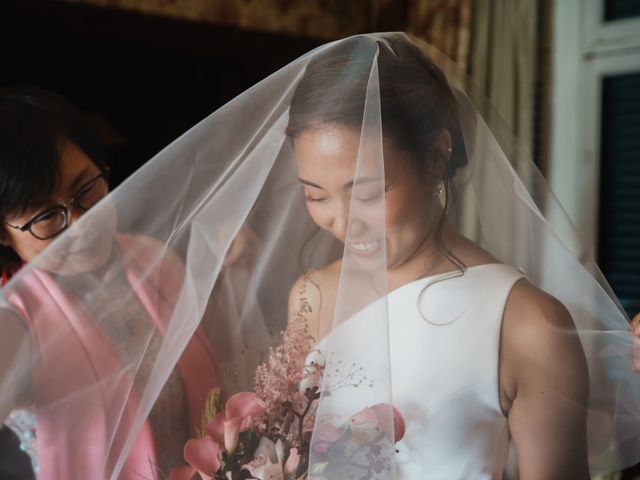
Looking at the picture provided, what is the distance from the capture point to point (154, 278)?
1028 millimetres

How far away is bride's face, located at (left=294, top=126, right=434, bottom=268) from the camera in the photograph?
0.89 m

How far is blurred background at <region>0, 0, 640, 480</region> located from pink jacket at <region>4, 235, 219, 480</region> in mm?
1983

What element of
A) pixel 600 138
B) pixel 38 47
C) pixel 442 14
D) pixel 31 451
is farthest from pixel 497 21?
pixel 31 451

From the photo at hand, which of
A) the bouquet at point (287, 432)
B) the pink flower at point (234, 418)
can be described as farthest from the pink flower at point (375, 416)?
the pink flower at point (234, 418)

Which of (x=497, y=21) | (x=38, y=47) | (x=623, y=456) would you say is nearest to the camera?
(x=623, y=456)

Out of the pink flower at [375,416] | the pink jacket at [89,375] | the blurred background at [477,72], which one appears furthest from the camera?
the blurred background at [477,72]

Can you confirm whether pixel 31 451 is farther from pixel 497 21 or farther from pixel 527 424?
pixel 497 21

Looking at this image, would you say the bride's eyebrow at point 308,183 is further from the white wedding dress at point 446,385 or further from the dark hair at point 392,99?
the white wedding dress at point 446,385

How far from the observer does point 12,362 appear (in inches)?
39.0

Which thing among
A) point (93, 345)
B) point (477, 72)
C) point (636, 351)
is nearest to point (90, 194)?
point (93, 345)

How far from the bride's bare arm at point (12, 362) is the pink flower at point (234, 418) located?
24 cm

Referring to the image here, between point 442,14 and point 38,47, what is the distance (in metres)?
1.51

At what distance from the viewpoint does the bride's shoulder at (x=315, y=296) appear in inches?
36.8

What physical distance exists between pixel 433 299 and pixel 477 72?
235cm
